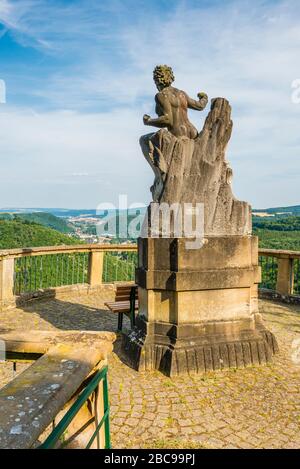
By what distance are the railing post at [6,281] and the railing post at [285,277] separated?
6863mm

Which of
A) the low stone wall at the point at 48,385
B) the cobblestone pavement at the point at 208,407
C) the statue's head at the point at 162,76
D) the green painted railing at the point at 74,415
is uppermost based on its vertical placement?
the statue's head at the point at 162,76

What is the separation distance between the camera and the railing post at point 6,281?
9.25 metres

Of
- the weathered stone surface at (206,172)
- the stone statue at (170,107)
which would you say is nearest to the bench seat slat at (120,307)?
the weathered stone surface at (206,172)

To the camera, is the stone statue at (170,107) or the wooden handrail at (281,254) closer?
the stone statue at (170,107)

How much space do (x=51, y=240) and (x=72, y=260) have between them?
8323 mm

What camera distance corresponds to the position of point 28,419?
56.8 inches

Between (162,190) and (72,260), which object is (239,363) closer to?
(162,190)

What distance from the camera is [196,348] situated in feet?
18.0

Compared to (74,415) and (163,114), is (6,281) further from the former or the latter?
(74,415)

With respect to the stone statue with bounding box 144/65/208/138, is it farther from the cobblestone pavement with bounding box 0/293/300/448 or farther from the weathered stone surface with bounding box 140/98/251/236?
the cobblestone pavement with bounding box 0/293/300/448

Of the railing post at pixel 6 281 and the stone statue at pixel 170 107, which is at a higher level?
the stone statue at pixel 170 107

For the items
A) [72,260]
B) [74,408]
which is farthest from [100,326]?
[74,408]

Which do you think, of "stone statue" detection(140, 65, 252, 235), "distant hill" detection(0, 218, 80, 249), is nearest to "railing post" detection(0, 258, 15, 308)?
"stone statue" detection(140, 65, 252, 235)

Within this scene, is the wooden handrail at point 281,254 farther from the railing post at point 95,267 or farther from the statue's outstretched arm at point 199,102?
the statue's outstretched arm at point 199,102
